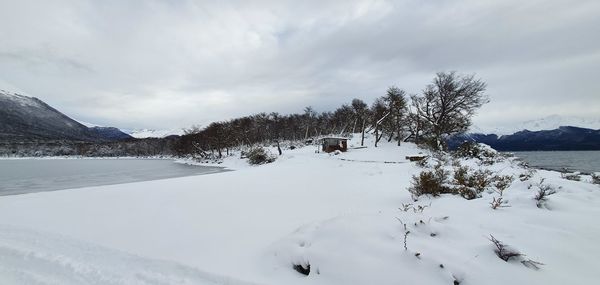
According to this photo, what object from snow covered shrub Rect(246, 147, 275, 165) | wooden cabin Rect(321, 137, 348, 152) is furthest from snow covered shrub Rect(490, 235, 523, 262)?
wooden cabin Rect(321, 137, 348, 152)

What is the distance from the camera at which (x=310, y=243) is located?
15.2ft

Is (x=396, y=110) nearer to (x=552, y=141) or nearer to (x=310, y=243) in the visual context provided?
(x=310, y=243)

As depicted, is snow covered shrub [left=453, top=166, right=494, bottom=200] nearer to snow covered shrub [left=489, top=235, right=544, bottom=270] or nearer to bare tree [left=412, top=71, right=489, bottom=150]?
snow covered shrub [left=489, top=235, right=544, bottom=270]

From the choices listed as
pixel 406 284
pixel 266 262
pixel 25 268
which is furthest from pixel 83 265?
pixel 406 284

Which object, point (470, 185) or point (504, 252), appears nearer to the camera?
point (504, 252)

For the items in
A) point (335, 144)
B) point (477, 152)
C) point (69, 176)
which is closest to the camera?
point (477, 152)

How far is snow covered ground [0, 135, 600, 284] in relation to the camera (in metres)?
3.76

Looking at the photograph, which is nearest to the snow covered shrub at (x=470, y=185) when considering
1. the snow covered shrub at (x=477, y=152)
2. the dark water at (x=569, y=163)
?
the snow covered shrub at (x=477, y=152)

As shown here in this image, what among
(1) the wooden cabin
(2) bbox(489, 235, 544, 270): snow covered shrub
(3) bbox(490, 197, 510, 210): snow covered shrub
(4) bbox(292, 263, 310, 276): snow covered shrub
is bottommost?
(4) bbox(292, 263, 310, 276): snow covered shrub

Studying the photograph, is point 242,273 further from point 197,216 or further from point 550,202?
point 550,202

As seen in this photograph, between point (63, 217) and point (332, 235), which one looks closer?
point (332, 235)

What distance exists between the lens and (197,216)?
7.24 m

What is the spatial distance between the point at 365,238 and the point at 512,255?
6.28 ft

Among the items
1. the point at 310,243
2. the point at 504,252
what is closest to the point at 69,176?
the point at 310,243
